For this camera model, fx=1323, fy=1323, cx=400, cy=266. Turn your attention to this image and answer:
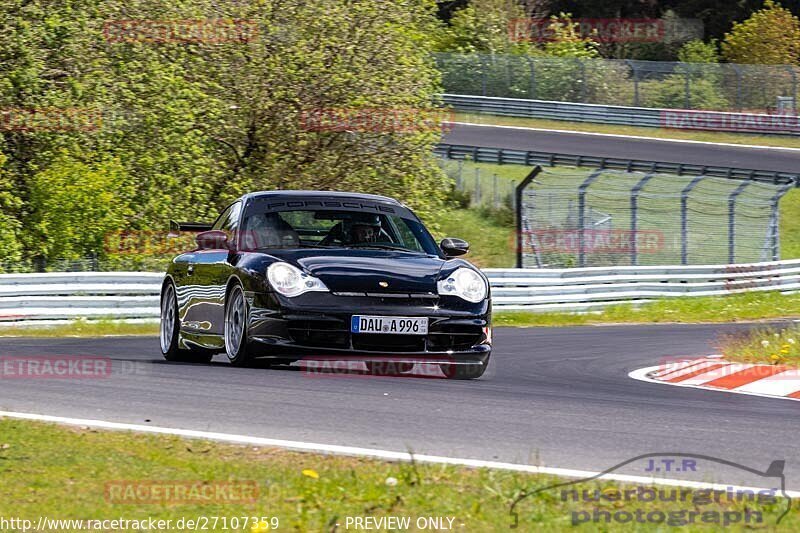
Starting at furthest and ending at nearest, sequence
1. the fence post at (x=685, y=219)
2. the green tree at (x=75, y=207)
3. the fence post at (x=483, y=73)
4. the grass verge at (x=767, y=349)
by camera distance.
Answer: the fence post at (x=483, y=73)
the fence post at (x=685, y=219)
the green tree at (x=75, y=207)
the grass verge at (x=767, y=349)

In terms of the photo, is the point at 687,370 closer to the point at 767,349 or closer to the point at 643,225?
the point at 767,349

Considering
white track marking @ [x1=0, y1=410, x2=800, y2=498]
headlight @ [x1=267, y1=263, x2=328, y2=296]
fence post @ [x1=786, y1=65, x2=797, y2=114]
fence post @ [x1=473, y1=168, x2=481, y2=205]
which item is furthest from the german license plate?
fence post @ [x1=786, y1=65, x2=797, y2=114]

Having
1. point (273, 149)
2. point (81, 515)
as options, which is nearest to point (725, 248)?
point (273, 149)

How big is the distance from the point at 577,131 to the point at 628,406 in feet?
132

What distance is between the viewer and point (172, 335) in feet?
37.0

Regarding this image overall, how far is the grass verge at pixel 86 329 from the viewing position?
55.1 feet

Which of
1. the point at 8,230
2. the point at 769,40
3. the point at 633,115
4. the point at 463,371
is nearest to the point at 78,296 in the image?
the point at 8,230

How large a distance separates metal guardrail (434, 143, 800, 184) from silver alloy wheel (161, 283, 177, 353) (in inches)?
1023

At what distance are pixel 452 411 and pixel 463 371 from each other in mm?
2140

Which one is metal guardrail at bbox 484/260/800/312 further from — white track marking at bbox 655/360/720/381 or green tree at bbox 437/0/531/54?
green tree at bbox 437/0/531/54

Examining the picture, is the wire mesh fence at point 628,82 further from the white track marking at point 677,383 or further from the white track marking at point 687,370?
the white track marking at point 677,383

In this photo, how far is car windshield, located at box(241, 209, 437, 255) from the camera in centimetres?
989

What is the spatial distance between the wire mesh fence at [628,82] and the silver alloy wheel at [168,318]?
37.8m

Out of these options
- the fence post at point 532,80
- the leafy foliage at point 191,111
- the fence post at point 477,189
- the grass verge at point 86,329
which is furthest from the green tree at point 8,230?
the fence post at point 532,80
